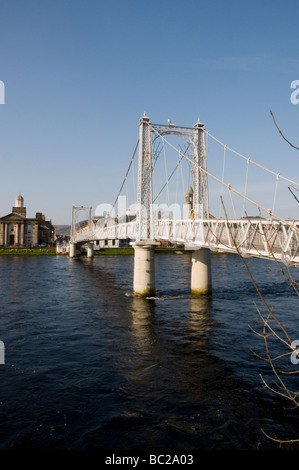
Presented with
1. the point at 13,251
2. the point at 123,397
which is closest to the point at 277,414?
the point at 123,397

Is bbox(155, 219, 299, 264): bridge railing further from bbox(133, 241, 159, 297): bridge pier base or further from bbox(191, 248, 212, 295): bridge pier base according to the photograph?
bbox(191, 248, 212, 295): bridge pier base

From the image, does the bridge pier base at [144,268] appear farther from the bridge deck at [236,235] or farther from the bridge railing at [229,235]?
the bridge railing at [229,235]

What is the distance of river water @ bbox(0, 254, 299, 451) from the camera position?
8.84 m

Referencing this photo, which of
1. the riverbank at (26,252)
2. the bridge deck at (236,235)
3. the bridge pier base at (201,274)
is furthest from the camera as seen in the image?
the riverbank at (26,252)

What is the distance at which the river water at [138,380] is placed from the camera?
8.84 meters

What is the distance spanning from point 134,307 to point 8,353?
36.7ft

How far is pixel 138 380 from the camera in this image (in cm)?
1219

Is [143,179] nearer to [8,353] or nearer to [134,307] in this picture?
[134,307]

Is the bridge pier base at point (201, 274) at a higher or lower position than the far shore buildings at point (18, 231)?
lower

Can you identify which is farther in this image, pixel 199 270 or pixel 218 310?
pixel 199 270

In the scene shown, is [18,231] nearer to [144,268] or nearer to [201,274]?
[144,268]

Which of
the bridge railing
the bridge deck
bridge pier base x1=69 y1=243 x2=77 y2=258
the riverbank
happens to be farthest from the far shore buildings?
the bridge railing

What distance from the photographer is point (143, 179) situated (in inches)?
1131

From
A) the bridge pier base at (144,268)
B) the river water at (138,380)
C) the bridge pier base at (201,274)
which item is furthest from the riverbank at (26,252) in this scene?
the bridge pier base at (201,274)
